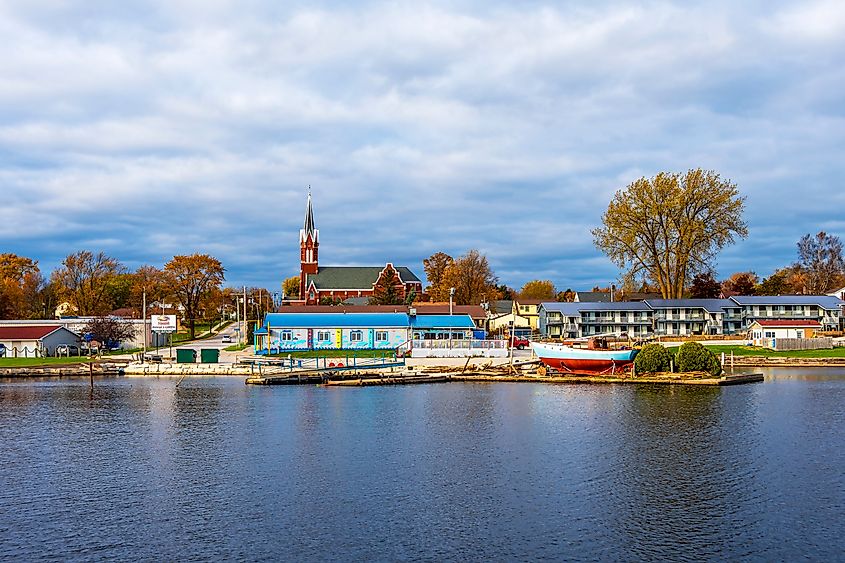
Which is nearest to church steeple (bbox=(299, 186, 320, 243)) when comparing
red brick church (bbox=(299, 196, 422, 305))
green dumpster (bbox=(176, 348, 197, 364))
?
red brick church (bbox=(299, 196, 422, 305))

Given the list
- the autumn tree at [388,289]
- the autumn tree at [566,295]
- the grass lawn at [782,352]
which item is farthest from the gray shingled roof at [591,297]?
the grass lawn at [782,352]

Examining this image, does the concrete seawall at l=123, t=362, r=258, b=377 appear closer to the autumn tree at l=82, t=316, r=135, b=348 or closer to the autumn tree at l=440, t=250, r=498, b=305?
the autumn tree at l=82, t=316, r=135, b=348

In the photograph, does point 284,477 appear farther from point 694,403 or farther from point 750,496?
point 694,403

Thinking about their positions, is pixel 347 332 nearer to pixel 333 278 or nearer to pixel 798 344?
pixel 798 344

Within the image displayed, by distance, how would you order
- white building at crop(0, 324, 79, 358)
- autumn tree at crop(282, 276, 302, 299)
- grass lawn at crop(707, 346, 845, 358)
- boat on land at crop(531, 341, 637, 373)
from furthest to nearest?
1. autumn tree at crop(282, 276, 302, 299)
2. white building at crop(0, 324, 79, 358)
3. grass lawn at crop(707, 346, 845, 358)
4. boat on land at crop(531, 341, 637, 373)

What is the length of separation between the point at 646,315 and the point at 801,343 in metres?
25.3

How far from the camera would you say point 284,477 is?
27406 millimetres

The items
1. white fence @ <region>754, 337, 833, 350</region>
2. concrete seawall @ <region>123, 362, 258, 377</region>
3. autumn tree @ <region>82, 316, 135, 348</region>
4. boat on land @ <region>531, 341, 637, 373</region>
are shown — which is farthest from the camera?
autumn tree @ <region>82, 316, 135, 348</region>

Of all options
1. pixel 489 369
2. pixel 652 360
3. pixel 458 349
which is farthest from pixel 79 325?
pixel 652 360

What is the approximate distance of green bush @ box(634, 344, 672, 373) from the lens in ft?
189

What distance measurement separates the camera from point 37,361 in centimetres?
7350

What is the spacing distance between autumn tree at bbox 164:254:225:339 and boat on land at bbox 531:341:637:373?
2226 inches

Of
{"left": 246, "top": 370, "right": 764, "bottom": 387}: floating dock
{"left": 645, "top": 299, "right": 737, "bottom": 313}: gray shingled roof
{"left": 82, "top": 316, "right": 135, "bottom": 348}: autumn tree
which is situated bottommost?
{"left": 246, "top": 370, "right": 764, "bottom": 387}: floating dock

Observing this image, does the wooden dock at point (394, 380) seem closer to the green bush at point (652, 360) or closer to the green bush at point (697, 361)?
the green bush at point (652, 360)
